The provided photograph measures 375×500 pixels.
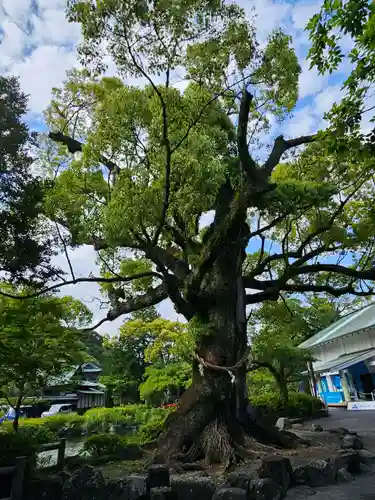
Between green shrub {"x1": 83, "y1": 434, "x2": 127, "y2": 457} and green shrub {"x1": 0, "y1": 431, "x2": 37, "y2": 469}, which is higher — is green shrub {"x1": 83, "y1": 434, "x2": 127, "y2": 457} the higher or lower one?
the lower one

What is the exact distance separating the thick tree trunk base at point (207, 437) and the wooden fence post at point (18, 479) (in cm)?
230

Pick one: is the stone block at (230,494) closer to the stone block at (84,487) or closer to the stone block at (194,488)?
the stone block at (194,488)

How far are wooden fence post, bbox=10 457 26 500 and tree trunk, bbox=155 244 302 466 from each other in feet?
7.77

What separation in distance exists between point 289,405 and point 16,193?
516 inches

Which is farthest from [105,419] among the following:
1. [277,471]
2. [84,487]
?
[277,471]

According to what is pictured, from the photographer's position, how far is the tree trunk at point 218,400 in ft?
22.3

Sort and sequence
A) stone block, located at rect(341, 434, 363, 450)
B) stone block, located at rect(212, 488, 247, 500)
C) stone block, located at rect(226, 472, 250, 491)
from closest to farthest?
stone block, located at rect(212, 488, 247, 500) < stone block, located at rect(226, 472, 250, 491) < stone block, located at rect(341, 434, 363, 450)

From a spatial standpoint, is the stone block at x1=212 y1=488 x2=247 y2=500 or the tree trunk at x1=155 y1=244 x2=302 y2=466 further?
the tree trunk at x1=155 y1=244 x2=302 y2=466

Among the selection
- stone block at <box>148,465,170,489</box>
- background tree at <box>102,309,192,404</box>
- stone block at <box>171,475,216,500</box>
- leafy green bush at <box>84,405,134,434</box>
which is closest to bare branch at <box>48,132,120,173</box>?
stone block at <box>148,465,170,489</box>

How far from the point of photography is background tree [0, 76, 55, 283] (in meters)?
6.10

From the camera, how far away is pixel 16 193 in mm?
6250

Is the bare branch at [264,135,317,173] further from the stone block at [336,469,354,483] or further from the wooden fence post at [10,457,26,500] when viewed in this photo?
the wooden fence post at [10,457,26,500]

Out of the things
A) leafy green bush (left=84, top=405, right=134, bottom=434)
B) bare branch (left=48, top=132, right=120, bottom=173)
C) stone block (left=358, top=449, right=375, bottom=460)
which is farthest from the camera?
leafy green bush (left=84, top=405, right=134, bottom=434)

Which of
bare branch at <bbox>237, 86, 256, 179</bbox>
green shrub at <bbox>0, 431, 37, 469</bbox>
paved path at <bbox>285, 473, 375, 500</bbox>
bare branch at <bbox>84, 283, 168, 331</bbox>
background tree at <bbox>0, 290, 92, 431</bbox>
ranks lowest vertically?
paved path at <bbox>285, 473, 375, 500</bbox>
